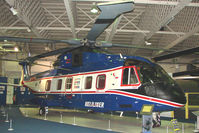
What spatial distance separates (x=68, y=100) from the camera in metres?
10.5

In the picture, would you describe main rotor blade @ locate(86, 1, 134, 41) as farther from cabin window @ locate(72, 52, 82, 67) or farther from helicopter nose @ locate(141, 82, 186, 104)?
cabin window @ locate(72, 52, 82, 67)

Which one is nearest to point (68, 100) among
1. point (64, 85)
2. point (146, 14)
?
point (64, 85)

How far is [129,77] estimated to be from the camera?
7.95 metres

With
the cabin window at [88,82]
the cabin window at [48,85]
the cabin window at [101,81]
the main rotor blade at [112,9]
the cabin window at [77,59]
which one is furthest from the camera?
the cabin window at [48,85]

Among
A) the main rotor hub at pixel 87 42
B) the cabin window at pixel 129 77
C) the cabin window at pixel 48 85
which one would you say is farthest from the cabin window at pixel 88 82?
the cabin window at pixel 48 85

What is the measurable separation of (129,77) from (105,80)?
4.06 feet

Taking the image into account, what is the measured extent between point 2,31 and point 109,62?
1122cm

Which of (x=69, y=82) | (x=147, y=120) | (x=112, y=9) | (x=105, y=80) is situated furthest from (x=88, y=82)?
(x=112, y=9)

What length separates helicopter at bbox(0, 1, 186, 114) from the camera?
7.32m

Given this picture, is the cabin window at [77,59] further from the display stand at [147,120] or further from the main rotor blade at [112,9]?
the display stand at [147,120]

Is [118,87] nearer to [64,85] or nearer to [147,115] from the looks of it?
[147,115]

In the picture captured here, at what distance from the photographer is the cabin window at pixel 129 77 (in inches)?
307

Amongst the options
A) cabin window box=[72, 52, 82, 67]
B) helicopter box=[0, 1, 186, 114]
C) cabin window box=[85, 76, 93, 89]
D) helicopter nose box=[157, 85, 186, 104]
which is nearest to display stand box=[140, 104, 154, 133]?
helicopter box=[0, 1, 186, 114]

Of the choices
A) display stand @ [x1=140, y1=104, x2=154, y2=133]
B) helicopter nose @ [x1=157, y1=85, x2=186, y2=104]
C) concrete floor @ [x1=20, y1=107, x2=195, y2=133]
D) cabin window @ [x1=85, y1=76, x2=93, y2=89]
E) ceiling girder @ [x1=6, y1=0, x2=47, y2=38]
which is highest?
ceiling girder @ [x1=6, y1=0, x2=47, y2=38]
